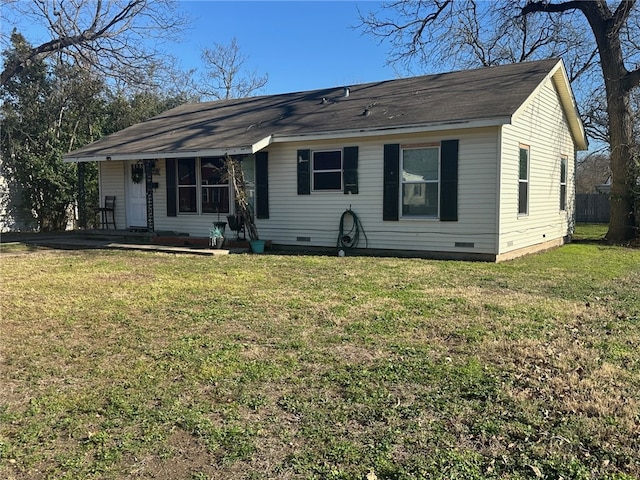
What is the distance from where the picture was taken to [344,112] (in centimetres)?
1238

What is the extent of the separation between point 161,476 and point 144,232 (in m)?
12.0

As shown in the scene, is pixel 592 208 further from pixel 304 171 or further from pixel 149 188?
pixel 149 188

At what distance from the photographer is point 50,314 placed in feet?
18.5

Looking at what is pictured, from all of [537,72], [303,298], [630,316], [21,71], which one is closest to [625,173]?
[537,72]

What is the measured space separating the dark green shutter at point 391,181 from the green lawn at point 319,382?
152 inches

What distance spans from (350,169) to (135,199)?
23.5 ft

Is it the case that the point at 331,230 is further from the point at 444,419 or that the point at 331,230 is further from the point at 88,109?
the point at 88,109

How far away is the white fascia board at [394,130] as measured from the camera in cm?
941

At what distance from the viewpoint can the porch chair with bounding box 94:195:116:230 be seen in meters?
15.3

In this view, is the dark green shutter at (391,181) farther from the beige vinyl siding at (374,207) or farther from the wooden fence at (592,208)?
the wooden fence at (592,208)

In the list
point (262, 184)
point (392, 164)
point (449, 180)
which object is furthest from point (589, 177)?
point (262, 184)

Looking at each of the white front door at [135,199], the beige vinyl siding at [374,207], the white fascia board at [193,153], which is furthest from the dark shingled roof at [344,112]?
A: the white front door at [135,199]

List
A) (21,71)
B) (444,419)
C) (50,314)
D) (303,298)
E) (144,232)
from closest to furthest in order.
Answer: (444,419) → (50,314) → (303,298) → (144,232) → (21,71)

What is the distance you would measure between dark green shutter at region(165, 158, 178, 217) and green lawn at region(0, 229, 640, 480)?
669 centimetres
